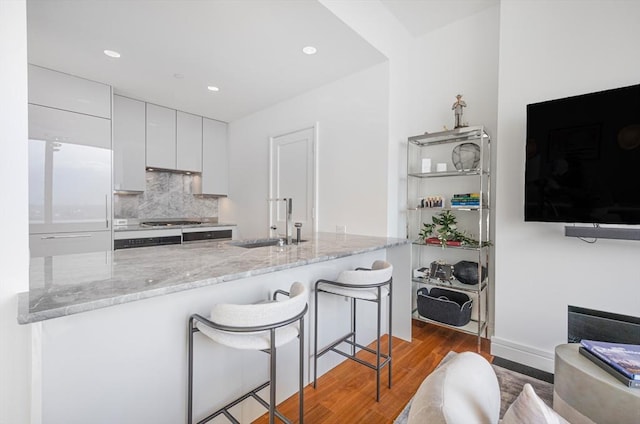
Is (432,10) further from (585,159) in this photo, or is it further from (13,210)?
(13,210)

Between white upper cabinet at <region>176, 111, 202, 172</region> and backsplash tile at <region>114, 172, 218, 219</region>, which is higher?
white upper cabinet at <region>176, 111, 202, 172</region>

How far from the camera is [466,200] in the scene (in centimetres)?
244

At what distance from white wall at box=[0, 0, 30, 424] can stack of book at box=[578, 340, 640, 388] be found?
227 centimetres

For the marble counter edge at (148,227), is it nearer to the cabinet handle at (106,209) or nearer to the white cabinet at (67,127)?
the cabinet handle at (106,209)

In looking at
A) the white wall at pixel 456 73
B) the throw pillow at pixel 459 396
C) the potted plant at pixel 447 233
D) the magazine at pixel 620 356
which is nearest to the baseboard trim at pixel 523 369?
the magazine at pixel 620 356

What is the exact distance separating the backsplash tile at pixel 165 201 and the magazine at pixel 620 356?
4661 millimetres

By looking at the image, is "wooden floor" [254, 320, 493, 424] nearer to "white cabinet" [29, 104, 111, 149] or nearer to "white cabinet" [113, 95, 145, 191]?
"white cabinet" [29, 104, 111, 149]

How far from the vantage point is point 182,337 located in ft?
4.25

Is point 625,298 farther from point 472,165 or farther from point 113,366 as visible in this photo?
point 113,366

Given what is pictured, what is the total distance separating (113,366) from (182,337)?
26cm

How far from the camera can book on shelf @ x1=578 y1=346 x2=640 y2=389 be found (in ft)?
3.71

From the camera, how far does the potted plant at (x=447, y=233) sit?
2445 mm

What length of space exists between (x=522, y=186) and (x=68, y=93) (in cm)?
431

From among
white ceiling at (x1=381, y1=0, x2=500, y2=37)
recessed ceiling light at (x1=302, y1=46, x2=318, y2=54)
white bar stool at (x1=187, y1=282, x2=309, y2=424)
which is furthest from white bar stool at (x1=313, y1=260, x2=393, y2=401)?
white ceiling at (x1=381, y1=0, x2=500, y2=37)
